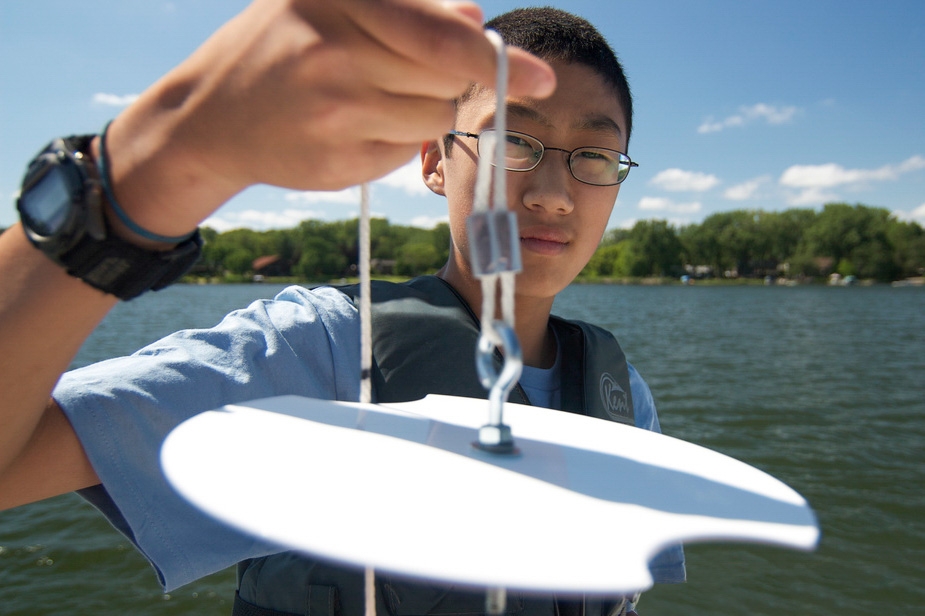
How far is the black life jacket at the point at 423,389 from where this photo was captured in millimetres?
1263

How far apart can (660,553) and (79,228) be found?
1887 mm

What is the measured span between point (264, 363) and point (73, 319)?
0.52 meters

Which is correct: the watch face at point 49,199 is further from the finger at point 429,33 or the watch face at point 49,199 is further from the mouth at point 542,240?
the mouth at point 542,240

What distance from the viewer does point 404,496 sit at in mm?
583

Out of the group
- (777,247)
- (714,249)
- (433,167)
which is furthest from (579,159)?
(777,247)

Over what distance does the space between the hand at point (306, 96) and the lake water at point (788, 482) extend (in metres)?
5.48

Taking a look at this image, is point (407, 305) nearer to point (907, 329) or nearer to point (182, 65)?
point (182, 65)

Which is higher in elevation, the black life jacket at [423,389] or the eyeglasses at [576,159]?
the eyeglasses at [576,159]

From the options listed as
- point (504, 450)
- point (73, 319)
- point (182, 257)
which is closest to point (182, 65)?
point (182, 257)

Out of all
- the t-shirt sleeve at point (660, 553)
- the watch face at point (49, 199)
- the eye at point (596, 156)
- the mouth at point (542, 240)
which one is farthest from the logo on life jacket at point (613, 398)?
the watch face at point (49, 199)

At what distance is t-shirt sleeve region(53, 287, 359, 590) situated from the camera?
1158mm

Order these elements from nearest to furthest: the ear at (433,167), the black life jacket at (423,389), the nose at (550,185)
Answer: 1. the black life jacket at (423,389)
2. the nose at (550,185)
3. the ear at (433,167)

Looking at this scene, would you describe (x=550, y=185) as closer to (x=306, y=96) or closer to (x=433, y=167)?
(x=433, y=167)

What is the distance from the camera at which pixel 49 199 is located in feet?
2.86
